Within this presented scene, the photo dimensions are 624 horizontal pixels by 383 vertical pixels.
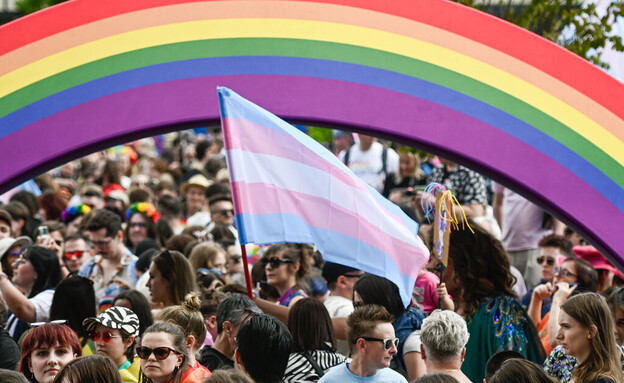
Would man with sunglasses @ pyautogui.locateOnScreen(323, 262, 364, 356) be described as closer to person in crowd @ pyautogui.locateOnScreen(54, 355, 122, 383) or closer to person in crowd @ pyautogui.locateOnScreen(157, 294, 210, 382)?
person in crowd @ pyautogui.locateOnScreen(157, 294, 210, 382)

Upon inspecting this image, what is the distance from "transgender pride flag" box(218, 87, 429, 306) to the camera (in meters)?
6.34

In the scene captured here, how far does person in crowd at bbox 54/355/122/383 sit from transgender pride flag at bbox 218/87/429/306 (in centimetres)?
164

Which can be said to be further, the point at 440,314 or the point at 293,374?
the point at 293,374

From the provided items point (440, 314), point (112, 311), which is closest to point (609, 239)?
point (440, 314)

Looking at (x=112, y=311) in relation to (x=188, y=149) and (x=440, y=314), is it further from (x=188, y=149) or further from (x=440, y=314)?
(x=188, y=149)

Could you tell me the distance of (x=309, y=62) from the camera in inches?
267

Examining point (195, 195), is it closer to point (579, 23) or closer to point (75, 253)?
point (75, 253)

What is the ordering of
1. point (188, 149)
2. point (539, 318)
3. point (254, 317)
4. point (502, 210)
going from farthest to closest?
point (188, 149) → point (502, 210) → point (539, 318) → point (254, 317)

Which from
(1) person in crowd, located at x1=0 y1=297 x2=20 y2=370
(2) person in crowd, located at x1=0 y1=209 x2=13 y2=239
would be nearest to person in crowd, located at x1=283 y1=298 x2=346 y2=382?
(1) person in crowd, located at x1=0 y1=297 x2=20 y2=370

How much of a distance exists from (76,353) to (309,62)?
2567mm

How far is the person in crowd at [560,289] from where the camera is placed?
23.5ft

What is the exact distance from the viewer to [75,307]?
6.93 meters

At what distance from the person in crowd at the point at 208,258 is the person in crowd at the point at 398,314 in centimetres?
221

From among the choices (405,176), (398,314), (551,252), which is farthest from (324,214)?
(405,176)
